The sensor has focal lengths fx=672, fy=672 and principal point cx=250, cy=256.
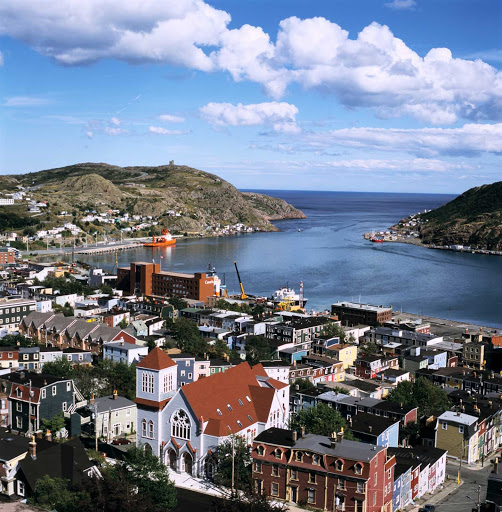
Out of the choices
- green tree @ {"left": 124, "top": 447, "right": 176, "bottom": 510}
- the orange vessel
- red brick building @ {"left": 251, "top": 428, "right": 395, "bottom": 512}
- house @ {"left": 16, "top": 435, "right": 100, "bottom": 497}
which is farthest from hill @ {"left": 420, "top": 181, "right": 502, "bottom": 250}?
house @ {"left": 16, "top": 435, "right": 100, "bottom": 497}

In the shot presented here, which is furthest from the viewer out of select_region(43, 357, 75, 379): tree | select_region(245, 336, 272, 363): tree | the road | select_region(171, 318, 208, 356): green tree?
select_region(245, 336, 272, 363): tree

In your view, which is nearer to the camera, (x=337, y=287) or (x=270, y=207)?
(x=337, y=287)

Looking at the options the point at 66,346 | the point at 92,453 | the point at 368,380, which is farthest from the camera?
the point at 66,346

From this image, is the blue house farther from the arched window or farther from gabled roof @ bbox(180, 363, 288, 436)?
the arched window

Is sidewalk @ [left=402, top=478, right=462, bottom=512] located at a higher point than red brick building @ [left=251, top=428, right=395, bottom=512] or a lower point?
lower

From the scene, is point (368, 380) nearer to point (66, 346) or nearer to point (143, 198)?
point (66, 346)

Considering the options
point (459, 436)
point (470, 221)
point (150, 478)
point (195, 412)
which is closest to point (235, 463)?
point (195, 412)

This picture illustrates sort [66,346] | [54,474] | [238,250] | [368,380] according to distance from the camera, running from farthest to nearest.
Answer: [238,250]
[66,346]
[368,380]
[54,474]

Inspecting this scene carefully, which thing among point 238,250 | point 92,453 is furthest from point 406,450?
point 238,250
